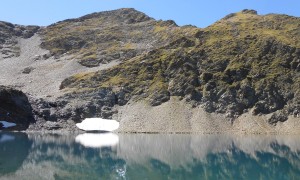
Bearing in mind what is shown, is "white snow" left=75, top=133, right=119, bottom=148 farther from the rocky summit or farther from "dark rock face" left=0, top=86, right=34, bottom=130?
"dark rock face" left=0, top=86, right=34, bottom=130

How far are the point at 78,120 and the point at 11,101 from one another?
2133 cm

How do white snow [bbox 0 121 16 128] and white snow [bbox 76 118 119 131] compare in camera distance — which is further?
white snow [bbox 76 118 119 131]

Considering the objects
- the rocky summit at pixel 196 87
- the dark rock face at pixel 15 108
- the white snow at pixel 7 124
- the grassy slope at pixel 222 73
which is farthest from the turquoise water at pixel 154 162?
the dark rock face at pixel 15 108

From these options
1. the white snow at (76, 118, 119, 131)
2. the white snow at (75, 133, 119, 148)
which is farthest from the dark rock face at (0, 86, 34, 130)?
the white snow at (75, 133, 119, 148)

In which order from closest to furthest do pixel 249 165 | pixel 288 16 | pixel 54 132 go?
1. pixel 249 165
2. pixel 54 132
3. pixel 288 16

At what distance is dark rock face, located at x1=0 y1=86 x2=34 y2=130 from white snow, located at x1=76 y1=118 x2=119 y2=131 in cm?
1565

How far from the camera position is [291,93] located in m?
116

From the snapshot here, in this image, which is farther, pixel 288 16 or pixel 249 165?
pixel 288 16

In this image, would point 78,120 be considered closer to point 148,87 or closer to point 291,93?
point 148,87

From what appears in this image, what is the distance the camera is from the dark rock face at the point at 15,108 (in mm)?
114562

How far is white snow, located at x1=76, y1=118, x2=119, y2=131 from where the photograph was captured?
371ft

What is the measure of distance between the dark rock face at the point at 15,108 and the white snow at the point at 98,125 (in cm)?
1565

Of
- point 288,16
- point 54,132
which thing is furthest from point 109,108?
point 288,16

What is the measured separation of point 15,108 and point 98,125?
1028 inches
